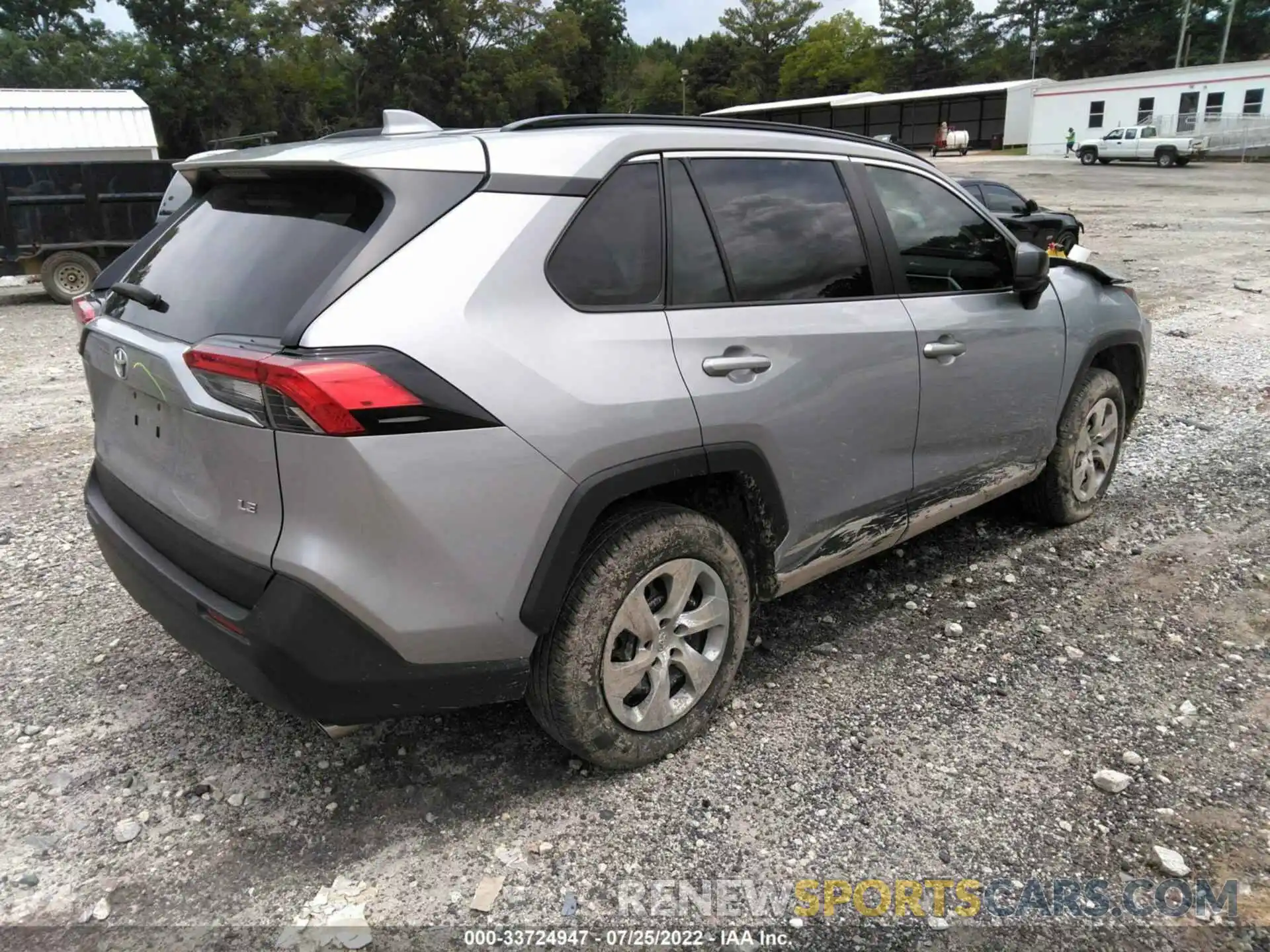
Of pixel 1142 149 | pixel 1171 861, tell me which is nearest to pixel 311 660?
pixel 1171 861

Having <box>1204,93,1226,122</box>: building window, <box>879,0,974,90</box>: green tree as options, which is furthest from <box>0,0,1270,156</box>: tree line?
<box>1204,93,1226,122</box>: building window

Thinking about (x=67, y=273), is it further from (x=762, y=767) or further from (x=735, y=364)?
(x=762, y=767)

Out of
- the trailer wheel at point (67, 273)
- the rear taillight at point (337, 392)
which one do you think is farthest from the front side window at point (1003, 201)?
the rear taillight at point (337, 392)

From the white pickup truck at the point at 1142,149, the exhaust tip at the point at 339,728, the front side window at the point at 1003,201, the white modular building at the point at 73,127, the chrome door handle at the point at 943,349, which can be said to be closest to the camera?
the exhaust tip at the point at 339,728

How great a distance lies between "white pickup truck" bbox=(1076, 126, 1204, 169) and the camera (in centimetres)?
3716

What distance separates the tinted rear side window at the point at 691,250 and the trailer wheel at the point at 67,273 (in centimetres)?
1198

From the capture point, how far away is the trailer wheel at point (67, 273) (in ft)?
39.8

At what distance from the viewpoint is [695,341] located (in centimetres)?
261

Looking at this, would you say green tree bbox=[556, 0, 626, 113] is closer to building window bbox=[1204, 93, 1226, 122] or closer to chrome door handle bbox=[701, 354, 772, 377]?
building window bbox=[1204, 93, 1226, 122]

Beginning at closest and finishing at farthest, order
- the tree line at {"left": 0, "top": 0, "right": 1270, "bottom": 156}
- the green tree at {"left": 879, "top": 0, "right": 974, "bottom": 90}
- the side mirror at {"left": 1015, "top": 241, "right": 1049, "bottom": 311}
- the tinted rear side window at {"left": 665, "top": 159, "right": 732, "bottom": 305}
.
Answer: the tinted rear side window at {"left": 665, "top": 159, "right": 732, "bottom": 305}
the side mirror at {"left": 1015, "top": 241, "right": 1049, "bottom": 311}
the tree line at {"left": 0, "top": 0, "right": 1270, "bottom": 156}
the green tree at {"left": 879, "top": 0, "right": 974, "bottom": 90}

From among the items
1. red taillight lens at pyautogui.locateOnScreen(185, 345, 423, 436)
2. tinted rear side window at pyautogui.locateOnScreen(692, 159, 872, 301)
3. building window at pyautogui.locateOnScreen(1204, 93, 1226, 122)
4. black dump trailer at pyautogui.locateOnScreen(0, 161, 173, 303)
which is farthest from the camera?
building window at pyautogui.locateOnScreen(1204, 93, 1226, 122)

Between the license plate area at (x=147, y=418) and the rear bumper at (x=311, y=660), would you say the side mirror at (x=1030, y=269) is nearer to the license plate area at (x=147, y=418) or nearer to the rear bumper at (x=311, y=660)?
the rear bumper at (x=311, y=660)

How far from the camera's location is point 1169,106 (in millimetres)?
42906

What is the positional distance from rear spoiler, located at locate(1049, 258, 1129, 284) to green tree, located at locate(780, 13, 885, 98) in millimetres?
80385
